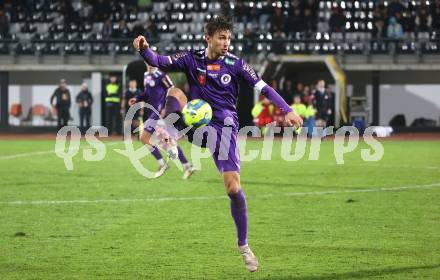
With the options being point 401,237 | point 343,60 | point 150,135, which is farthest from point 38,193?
point 343,60

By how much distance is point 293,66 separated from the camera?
34469 mm

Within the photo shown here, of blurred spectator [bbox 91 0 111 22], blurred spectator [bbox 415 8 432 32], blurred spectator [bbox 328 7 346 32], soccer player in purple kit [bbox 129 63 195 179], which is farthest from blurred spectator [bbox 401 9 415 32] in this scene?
soccer player in purple kit [bbox 129 63 195 179]

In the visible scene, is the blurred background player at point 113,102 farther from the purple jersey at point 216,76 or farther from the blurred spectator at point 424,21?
the purple jersey at point 216,76

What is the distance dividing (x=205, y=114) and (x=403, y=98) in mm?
28221

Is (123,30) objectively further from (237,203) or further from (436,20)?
(237,203)

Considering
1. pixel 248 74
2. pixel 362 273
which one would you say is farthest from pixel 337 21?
pixel 362 273

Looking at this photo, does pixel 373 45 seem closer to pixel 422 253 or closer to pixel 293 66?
pixel 293 66

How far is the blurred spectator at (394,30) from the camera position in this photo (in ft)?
110

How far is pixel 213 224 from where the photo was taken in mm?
11148

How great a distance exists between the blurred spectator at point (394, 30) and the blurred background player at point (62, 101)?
1103 cm

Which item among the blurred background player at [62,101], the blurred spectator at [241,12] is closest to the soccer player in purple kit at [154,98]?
the blurred background player at [62,101]

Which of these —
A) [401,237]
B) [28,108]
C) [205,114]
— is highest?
[205,114]

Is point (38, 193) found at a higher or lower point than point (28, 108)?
higher

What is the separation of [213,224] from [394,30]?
23636 millimetres
